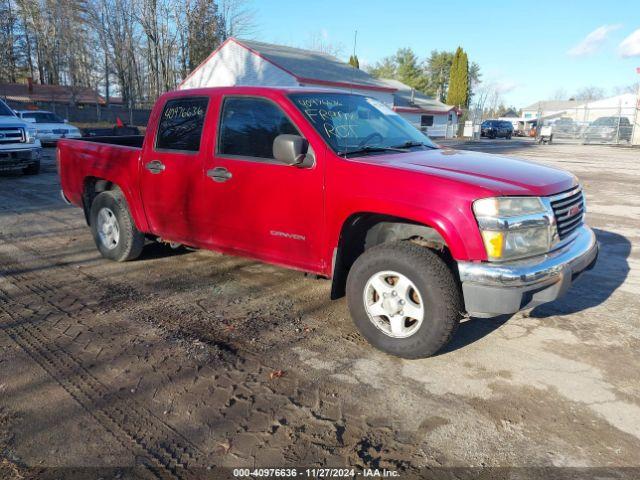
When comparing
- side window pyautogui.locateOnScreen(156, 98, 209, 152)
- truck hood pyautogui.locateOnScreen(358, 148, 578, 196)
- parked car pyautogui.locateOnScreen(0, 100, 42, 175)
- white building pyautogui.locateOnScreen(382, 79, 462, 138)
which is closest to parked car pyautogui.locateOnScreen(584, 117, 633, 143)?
white building pyautogui.locateOnScreen(382, 79, 462, 138)

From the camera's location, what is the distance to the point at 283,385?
321 centimetres

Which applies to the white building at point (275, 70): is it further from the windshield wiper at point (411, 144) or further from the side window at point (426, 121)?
the windshield wiper at point (411, 144)

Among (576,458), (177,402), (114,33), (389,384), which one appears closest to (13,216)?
(177,402)

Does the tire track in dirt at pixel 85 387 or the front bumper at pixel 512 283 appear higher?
the front bumper at pixel 512 283

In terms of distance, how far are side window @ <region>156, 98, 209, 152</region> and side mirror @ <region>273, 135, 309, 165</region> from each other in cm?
115

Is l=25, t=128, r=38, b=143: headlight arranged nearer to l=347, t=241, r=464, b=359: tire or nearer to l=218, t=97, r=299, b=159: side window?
l=218, t=97, r=299, b=159: side window

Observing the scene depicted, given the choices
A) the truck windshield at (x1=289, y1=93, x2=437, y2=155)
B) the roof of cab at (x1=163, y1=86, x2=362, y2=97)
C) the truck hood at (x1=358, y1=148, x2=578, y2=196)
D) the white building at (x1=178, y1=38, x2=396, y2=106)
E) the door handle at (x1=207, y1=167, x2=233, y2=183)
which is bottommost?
the door handle at (x1=207, y1=167, x2=233, y2=183)

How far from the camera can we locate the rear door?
468 centimetres

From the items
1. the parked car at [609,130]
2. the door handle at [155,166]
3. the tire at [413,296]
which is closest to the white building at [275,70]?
the parked car at [609,130]

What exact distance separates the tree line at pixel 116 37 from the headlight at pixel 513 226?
144 ft

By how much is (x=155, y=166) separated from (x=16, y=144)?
926 centimetres

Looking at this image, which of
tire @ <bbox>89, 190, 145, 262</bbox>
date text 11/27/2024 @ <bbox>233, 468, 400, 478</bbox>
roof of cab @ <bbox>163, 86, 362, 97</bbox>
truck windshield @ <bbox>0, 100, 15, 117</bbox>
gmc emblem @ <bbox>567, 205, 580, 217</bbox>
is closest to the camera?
date text 11/27/2024 @ <bbox>233, 468, 400, 478</bbox>

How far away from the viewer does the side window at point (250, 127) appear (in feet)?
13.6

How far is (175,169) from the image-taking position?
15.7 ft
